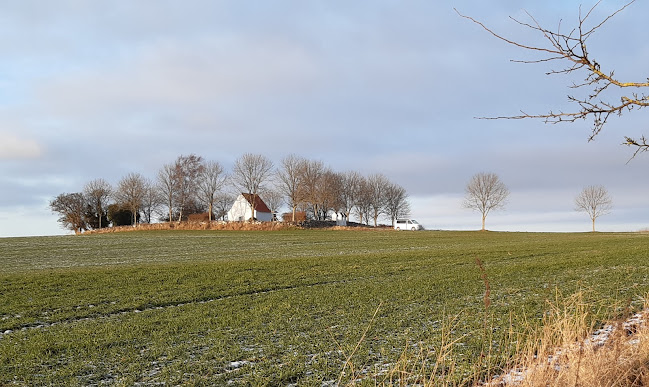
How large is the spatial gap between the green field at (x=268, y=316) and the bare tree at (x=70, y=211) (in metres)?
70.1

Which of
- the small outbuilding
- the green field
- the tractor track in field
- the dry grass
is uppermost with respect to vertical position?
the small outbuilding

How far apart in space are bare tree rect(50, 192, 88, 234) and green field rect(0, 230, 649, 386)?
70.1 metres

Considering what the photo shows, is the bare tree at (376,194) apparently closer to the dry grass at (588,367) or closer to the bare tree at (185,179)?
the bare tree at (185,179)

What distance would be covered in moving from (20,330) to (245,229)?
180 ft

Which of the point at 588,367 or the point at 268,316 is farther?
the point at 268,316

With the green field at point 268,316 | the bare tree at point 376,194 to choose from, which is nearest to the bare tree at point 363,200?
the bare tree at point 376,194

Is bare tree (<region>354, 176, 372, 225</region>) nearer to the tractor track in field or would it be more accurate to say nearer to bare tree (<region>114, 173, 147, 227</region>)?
bare tree (<region>114, 173, 147, 227</region>)

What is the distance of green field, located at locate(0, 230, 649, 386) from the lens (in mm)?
6266

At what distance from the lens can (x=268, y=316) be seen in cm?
966

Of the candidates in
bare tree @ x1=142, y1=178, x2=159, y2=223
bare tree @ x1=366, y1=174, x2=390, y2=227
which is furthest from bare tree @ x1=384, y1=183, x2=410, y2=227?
bare tree @ x1=142, y1=178, x2=159, y2=223

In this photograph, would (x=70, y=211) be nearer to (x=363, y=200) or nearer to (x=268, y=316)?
(x=363, y=200)

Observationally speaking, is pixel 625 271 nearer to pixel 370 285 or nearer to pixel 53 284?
pixel 370 285

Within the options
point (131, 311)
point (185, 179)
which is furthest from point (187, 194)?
point (131, 311)

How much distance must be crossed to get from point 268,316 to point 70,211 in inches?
3218
